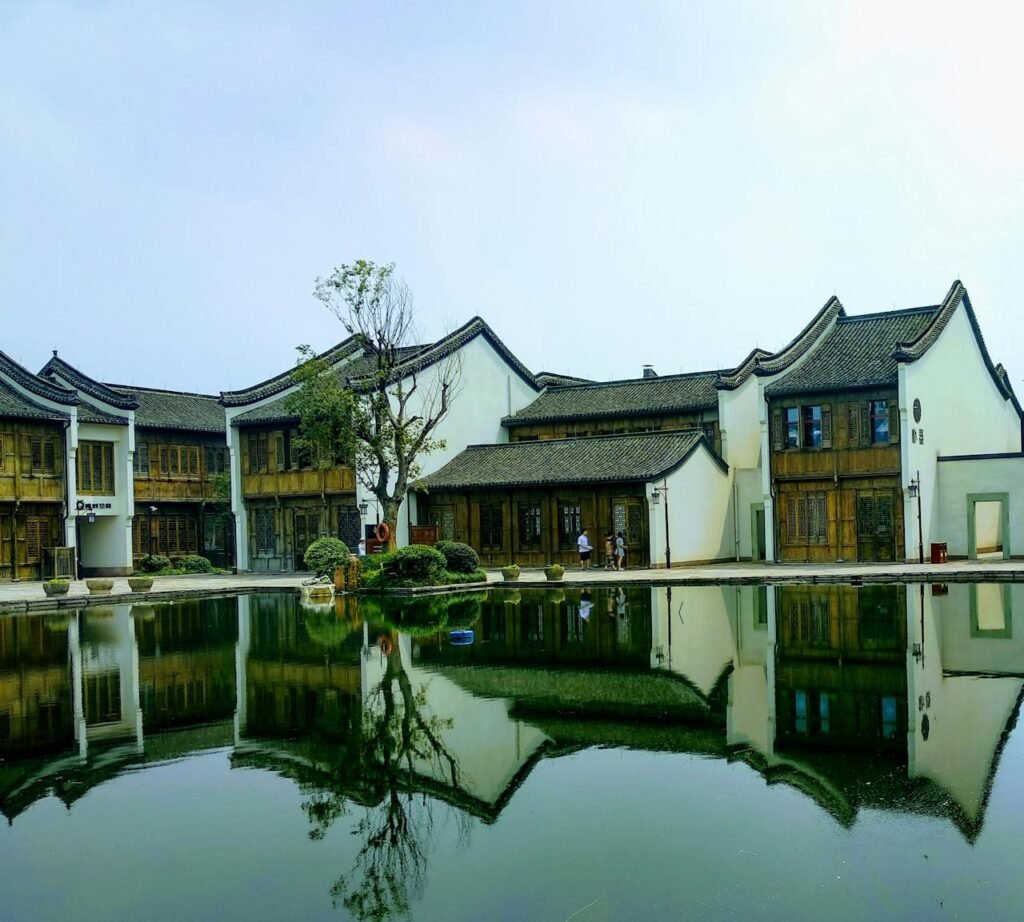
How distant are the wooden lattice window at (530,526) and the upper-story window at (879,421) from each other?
1123 cm

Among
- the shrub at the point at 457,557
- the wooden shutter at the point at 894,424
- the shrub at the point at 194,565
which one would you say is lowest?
the shrub at the point at 194,565

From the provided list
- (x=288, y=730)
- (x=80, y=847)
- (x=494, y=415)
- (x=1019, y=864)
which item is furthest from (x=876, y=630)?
(x=494, y=415)

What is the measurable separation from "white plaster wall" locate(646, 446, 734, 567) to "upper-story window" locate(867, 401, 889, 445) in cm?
544

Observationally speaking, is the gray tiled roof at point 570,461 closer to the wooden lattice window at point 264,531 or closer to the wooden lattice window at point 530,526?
the wooden lattice window at point 530,526

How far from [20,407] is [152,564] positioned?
8199 millimetres

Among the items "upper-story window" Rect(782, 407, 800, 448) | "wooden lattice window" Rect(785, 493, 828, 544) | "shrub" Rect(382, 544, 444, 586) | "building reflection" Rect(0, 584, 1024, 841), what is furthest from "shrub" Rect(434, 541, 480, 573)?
"upper-story window" Rect(782, 407, 800, 448)

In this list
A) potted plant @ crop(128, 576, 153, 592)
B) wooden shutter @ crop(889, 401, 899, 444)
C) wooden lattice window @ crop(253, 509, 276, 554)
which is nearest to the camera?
potted plant @ crop(128, 576, 153, 592)

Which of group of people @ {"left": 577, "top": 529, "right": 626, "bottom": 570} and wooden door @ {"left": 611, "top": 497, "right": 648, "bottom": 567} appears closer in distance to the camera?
group of people @ {"left": 577, "top": 529, "right": 626, "bottom": 570}

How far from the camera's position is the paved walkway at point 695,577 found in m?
31.7

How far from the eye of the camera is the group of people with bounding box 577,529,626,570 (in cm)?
3866

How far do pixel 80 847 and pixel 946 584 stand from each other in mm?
25986

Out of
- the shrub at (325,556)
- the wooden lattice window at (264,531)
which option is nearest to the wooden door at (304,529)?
the wooden lattice window at (264,531)

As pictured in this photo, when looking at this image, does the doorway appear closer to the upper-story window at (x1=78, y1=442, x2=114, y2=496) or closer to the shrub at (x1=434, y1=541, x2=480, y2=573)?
the shrub at (x1=434, y1=541, x2=480, y2=573)

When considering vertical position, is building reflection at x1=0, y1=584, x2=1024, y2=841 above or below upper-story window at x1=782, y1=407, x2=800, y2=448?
below
